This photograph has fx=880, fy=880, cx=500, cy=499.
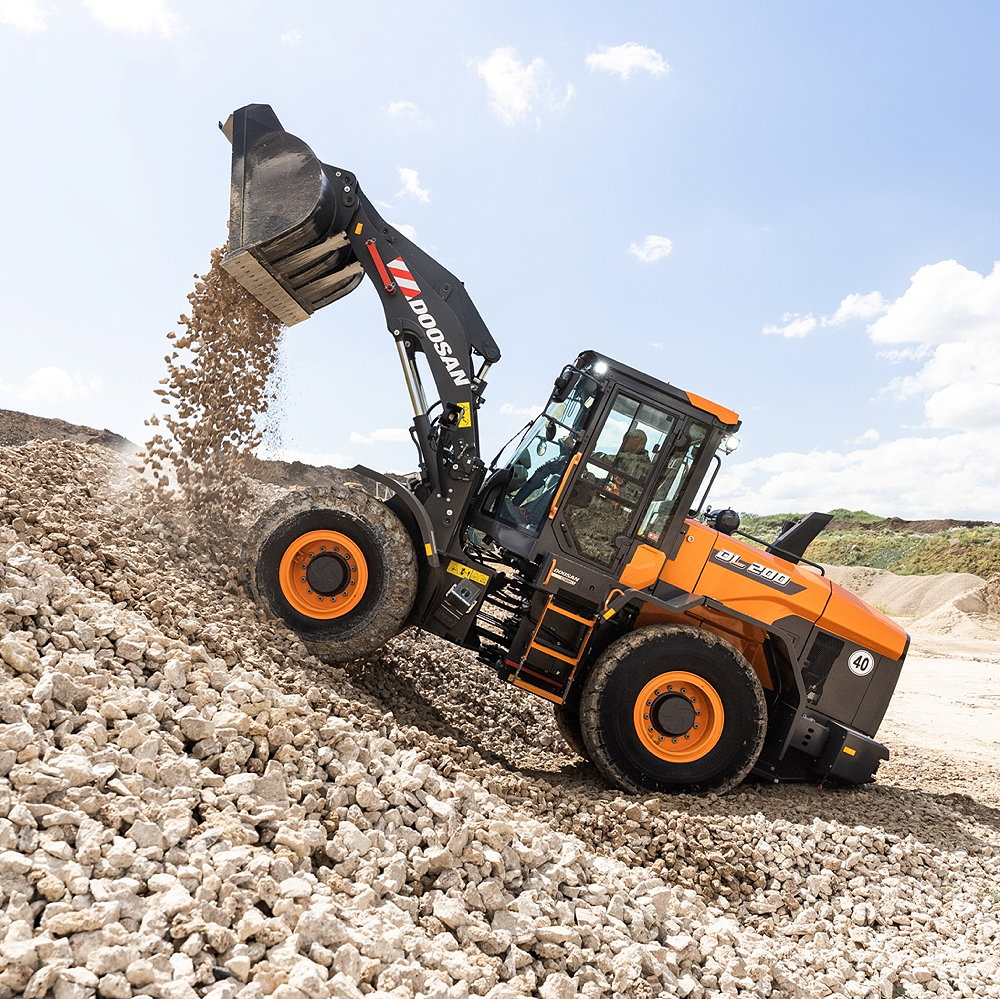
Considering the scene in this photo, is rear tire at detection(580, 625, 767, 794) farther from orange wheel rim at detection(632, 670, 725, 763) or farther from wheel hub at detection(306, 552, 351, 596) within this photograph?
wheel hub at detection(306, 552, 351, 596)

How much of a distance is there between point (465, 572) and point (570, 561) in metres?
0.82

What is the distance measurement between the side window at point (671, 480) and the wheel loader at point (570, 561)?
2cm

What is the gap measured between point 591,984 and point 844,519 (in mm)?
49912

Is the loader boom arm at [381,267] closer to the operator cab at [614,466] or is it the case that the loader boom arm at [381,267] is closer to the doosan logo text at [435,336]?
the doosan logo text at [435,336]

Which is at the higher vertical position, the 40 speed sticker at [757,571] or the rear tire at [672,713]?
the 40 speed sticker at [757,571]

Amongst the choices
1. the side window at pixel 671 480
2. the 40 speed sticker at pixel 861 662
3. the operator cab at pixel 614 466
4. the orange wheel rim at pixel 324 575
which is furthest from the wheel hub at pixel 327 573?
the 40 speed sticker at pixel 861 662

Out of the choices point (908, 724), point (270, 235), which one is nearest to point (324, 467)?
point (908, 724)

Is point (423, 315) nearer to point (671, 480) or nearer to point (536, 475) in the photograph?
point (536, 475)

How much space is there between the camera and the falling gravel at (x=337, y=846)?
302 centimetres

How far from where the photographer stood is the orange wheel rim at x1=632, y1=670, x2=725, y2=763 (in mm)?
6418

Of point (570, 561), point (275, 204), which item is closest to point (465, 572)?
point (570, 561)

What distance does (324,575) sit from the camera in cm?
651

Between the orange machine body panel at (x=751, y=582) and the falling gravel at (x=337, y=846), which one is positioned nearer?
the falling gravel at (x=337, y=846)

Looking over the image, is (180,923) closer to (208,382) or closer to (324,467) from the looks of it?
(208,382)
